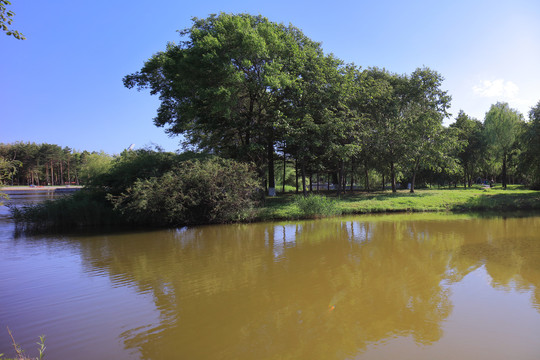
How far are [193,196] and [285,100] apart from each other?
10.9m

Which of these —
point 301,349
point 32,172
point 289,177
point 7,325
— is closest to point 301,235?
point 301,349

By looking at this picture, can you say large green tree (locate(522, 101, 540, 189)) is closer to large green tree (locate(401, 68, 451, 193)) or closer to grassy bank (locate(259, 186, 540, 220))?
grassy bank (locate(259, 186, 540, 220))

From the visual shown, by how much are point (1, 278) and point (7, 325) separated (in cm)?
391

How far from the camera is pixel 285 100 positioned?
2323cm

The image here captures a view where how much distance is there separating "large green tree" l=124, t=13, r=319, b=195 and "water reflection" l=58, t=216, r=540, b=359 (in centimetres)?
969

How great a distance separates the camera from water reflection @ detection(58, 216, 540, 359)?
496 cm

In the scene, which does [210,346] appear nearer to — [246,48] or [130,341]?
[130,341]

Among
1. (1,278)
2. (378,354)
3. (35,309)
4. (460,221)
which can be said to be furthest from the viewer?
(460,221)

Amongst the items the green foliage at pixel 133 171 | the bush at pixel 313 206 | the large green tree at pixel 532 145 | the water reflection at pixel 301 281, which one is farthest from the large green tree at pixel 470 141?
the green foliage at pixel 133 171

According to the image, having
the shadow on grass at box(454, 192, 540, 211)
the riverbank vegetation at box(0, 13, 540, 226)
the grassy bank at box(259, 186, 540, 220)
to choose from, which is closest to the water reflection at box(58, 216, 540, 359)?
the riverbank vegetation at box(0, 13, 540, 226)

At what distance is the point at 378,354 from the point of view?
4.48m

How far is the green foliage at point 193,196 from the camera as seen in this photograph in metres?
16.2

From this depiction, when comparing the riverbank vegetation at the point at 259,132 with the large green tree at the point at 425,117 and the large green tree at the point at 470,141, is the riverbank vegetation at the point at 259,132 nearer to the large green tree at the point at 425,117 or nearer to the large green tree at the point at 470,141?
the large green tree at the point at 425,117

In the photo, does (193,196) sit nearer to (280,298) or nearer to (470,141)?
(280,298)
